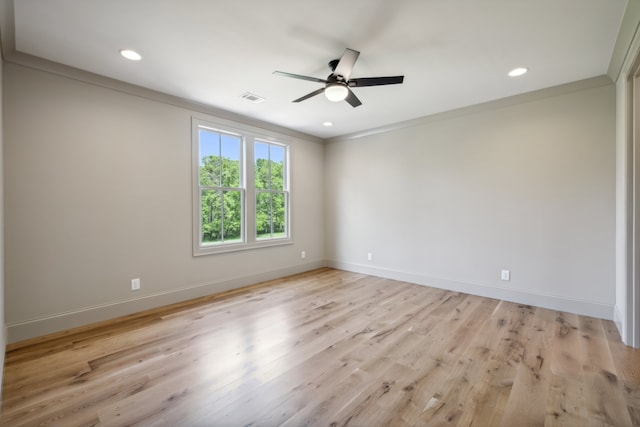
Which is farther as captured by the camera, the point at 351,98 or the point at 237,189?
the point at 237,189

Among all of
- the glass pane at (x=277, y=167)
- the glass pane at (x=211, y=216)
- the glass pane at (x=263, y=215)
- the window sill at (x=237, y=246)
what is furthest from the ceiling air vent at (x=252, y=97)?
the window sill at (x=237, y=246)

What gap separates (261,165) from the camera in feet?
16.0

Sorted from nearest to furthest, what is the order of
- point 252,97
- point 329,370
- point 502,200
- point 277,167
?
point 329,370 → point 252,97 → point 502,200 → point 277,167

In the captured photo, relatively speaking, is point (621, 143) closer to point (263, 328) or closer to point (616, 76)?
point (616, 76)

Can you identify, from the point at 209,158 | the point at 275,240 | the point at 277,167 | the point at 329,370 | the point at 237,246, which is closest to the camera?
the point at 329,370

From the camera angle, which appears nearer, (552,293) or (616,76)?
(616,76)

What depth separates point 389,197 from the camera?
4.95 metres

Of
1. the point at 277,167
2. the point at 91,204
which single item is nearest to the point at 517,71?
the point at 277,167

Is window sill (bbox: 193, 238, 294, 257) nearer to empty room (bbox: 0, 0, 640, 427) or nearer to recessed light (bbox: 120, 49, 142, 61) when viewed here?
empty room (bbox: 0, 0, 640, 427)

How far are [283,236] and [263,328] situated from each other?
93.8 inches

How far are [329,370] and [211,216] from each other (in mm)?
2857

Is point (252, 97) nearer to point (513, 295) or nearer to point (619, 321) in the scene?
point (513, 295)

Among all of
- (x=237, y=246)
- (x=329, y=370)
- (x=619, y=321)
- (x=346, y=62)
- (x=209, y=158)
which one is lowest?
(x=329, y=370)

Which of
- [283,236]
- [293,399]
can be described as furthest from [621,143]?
[283,236]
